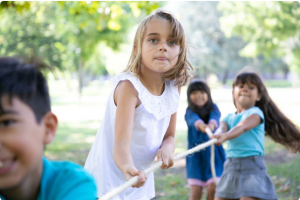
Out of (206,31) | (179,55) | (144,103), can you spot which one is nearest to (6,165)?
(144,103)

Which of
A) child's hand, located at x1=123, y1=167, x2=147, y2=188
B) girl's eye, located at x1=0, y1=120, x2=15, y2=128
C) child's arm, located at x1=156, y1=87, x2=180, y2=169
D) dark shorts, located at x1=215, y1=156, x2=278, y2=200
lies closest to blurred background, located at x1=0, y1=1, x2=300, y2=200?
girl's eye, located at x1=0, y1=120, x2=15, y2=128

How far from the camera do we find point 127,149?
2.13 m

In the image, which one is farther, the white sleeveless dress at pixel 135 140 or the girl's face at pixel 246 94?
the girl's face at pixel 246 94

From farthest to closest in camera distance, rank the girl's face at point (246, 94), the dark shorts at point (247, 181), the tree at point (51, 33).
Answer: the tree at point (51, 33), the girl's face at point (246, 94), the dark shorts at point (247, 181)

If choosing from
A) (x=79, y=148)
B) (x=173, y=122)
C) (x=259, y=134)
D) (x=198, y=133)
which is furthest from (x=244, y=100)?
(x=79, y=148)

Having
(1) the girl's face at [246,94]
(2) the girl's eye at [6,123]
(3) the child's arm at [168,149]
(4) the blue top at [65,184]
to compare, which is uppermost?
(2) the girl's eye at [6,123]

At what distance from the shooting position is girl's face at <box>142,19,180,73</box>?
7.69 ft

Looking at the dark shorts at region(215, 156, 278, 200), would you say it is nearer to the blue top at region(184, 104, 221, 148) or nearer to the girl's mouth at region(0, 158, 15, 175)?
the blue top at region(184, 104, 221, 148)

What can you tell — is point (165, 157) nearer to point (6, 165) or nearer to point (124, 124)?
A: point (124, 124)

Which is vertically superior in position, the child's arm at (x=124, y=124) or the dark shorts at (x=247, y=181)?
the child's arm at (x=124, y=124)

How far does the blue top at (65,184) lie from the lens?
135cm

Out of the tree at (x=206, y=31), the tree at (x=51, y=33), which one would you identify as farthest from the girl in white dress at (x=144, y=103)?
the tree at (x=206, y=31)

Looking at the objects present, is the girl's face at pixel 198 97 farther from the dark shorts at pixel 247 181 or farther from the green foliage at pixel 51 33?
the green foliage at pixel 51 33

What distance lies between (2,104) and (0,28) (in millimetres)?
22524
